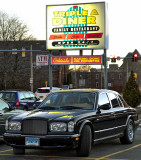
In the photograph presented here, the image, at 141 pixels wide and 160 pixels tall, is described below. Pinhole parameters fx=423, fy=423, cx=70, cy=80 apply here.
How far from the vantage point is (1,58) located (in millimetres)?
65375

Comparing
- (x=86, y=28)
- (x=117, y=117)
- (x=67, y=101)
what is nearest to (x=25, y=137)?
(x=67, y=101)

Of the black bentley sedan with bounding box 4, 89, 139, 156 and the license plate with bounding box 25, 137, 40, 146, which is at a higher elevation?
the black bentley sedan with bounding box 4, 89, 139, 156

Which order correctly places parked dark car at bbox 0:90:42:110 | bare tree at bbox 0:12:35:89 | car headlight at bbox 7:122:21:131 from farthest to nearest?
bare tree at bbox 0:12:35:89 < parked dark car at bbox 0:90:42:110 < car headlight at bbox 7:122:21:131

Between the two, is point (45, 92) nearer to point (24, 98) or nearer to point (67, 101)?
point (24, 98)

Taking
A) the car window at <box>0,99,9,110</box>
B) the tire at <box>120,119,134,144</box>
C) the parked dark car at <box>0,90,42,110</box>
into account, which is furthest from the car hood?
the parked dark car at <box>0,90,42,110</box>

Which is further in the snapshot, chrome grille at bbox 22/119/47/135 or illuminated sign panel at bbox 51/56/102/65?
illuminated sign panel at bbox 51/56/102/65

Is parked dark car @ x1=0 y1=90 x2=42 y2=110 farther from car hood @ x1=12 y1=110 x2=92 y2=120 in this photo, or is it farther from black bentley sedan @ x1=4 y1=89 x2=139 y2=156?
car hood @ x1=12 y1=110 x2=92 y2=120

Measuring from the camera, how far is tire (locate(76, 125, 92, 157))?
9.27 m

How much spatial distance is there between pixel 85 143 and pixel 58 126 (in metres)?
0.74

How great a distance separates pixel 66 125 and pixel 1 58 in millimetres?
57450

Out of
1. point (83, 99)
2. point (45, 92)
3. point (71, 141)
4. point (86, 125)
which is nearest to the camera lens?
point (71, 141)

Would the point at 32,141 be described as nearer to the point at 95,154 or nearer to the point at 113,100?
the point at 95,154

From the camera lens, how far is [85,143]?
9.30 meters

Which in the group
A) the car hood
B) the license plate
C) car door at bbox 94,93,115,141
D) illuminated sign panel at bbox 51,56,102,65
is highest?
illuminated sign panel at bbox 51,56,102,65
